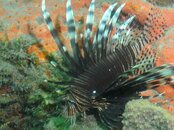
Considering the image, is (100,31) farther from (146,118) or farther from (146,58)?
(146,118)

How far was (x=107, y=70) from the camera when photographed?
3.67 m

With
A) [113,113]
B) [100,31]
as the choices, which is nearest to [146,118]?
[113,113]

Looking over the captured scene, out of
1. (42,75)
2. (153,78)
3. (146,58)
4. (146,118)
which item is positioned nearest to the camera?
(146,118)

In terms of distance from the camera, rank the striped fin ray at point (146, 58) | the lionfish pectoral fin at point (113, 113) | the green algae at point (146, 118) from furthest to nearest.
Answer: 1. the striped fin ray at point (146, 58)
2. the lionfish pectoral fin at point (113, 113)
3. the green algae at point (146, 118)

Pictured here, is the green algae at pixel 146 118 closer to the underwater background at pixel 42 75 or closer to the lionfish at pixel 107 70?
the underwater background at pixel 42 75

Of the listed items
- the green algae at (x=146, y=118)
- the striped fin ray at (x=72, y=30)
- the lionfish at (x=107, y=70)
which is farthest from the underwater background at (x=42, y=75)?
the striped fin ray at (x=72, y=30)

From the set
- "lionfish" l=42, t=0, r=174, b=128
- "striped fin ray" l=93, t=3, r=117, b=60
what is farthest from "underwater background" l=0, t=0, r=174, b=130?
"striped fin ray" l=93, t=3, r=117, b=60

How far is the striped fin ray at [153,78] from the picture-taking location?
3.37 meters

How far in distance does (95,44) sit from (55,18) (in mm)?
1201

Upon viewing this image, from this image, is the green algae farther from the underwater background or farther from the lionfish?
the lionfish

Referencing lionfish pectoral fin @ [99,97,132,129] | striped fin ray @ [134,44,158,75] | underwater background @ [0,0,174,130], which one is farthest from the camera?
striped fin ray @ [134,44,158,75]

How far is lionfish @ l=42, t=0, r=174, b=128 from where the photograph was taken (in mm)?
3449

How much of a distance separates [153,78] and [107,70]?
59cm

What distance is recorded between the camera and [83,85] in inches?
138
